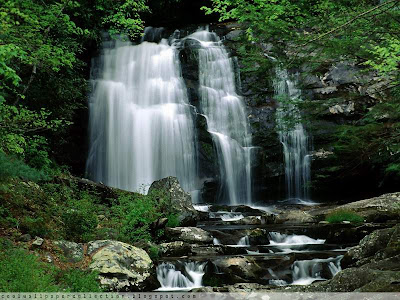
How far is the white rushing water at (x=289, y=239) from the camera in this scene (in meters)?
10.5

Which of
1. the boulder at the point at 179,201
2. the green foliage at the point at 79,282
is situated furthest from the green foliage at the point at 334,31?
the boulder at the point at 179,201

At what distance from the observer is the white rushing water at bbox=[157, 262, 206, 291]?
7.80m

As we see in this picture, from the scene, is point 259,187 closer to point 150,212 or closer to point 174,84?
point 174,84

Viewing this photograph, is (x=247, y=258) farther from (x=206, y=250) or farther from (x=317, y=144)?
(x=317, y=144)

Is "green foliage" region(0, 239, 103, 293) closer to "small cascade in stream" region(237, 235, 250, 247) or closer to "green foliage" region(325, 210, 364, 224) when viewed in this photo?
"small cascade in stream" region(237, 235, 250, 247)

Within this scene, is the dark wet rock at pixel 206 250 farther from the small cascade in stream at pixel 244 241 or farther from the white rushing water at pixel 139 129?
the white rushing water at pixel 139 129

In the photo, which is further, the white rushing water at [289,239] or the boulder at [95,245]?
the white rushing water at [289,239]

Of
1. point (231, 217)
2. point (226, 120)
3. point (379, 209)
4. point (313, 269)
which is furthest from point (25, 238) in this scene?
point (226, 120)

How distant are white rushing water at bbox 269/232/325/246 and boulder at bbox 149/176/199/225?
8.34 ft

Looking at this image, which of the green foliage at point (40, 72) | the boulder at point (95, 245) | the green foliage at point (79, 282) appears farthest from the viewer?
the boulder at point (95, 245)

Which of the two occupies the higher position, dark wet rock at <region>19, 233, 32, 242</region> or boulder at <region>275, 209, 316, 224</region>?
boulder at <region>275, 209, 316, 224</region>

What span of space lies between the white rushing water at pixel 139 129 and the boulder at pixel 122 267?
32.7 ft

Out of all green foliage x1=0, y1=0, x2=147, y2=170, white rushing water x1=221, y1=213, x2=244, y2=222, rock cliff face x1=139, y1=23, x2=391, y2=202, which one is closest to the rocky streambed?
white rushing water x1=221, y1=213, x2=244, y2=222

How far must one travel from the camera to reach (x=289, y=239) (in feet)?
34.7
